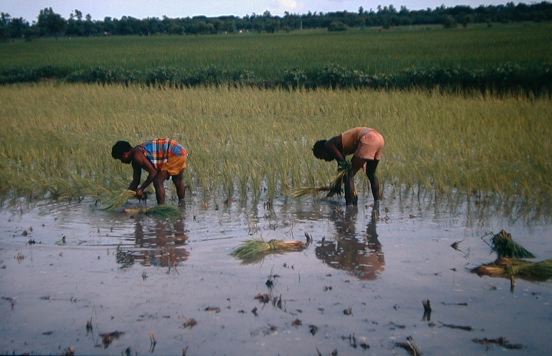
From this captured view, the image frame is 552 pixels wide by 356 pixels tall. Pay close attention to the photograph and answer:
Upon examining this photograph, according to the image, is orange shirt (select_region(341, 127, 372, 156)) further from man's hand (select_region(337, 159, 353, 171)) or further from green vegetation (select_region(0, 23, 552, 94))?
green vegetation (select_region(0, 23, 552, 94))

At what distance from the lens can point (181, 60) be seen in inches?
966

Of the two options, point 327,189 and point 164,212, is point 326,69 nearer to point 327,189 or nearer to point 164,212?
point 327,189

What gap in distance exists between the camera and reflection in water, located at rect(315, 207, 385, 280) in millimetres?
4879

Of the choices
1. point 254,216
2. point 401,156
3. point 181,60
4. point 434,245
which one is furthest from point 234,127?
point 181,60

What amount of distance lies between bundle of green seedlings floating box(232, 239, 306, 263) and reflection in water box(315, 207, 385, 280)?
19 cm

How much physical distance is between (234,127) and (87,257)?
628 cm

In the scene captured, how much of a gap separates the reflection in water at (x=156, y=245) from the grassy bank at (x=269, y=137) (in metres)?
1.34

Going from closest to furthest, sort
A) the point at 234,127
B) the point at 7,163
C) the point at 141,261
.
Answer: the point at 141,261
the point at 7,163
the point at 234,127

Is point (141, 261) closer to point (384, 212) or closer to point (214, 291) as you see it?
point (214, 291)

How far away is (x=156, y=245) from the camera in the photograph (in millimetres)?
5547

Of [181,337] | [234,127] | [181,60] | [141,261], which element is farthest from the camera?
[181,60]

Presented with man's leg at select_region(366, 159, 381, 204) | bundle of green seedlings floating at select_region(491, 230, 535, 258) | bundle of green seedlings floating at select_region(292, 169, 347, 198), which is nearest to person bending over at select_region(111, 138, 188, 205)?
bundle of green seedlings floating at select_region(292, 169, 347, 198)

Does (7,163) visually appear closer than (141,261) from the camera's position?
No

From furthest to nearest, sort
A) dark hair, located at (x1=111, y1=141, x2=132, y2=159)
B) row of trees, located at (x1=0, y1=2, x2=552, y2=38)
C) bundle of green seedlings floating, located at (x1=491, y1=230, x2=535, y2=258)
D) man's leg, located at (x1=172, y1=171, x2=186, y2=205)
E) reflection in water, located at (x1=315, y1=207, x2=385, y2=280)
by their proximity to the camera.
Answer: row of trees, located at (x1=0, y1=2, x2=552, y2=38)
man's leg, located at (x1=172, y1=171, x2=186, y2=205)
dark hair, located at (x1=111, y1=141, x2=132, y2=159)
bundle of green seedlings floating, located at (x1=491, y1=230, x2=535, y2=258)
reflection in water, located at (x1=315, y1=207, x2=385, y2=280)
